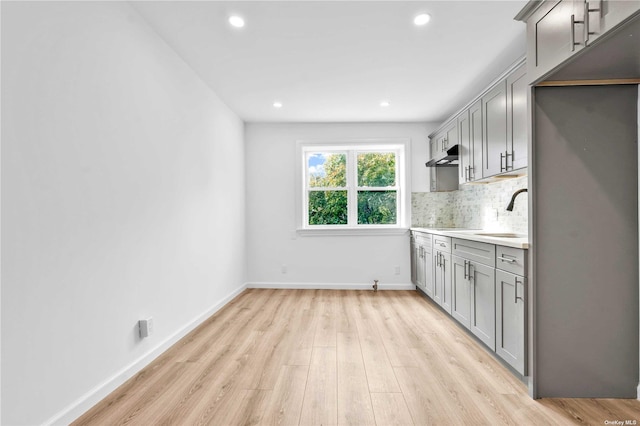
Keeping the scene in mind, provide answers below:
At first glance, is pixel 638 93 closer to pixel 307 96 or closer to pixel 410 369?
pixel 410 369

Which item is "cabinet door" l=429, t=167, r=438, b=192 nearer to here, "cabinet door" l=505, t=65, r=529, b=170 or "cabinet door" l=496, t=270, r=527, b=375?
"cabinet door" l=505, t=65, r=529, b=170

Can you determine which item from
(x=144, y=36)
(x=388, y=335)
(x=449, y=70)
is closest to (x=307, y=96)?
(x=449, y=70)

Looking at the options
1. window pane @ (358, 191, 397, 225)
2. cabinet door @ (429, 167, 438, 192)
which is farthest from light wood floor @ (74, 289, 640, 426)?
cabinet door @ (429, 167, 438, 192)

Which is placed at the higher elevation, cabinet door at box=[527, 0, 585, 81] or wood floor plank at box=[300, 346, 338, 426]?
cabinet door at box=[527, 0, 585, 81]

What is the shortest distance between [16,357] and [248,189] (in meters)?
3.53

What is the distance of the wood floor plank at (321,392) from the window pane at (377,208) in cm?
264

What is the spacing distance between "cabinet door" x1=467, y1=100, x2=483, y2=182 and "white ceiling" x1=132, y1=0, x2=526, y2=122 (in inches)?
13.8

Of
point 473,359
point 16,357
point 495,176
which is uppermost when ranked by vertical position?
point 495,176

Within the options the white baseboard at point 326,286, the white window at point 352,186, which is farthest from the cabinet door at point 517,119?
the white baseboard at point 326,286

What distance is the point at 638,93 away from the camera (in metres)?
1.81

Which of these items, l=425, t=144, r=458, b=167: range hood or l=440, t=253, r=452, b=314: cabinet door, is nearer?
l=440, t=253, r=452, b=314: cabinet door

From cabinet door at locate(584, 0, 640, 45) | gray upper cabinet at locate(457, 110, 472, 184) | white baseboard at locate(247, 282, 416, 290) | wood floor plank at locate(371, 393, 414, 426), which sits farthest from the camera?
white baseboard at locate(247, 282, 416, 290)

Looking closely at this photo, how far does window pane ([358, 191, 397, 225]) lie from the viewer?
481 cm

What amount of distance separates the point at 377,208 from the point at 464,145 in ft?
5.55
